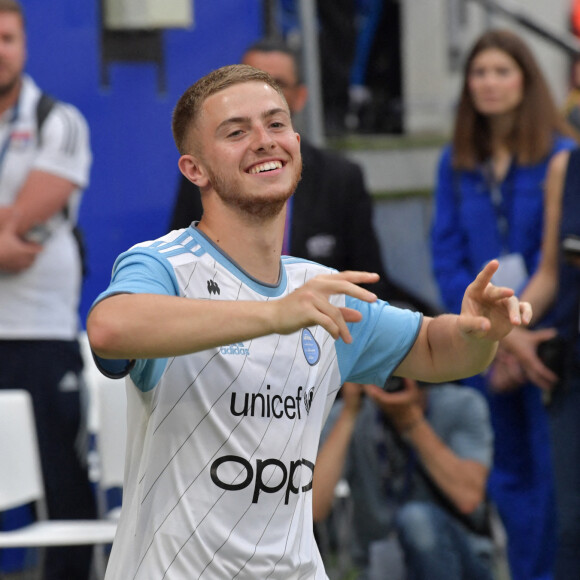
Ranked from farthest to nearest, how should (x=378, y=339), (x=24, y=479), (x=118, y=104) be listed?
(x=118, y=104) → (x=24, y=479) → (x=378, y=339)

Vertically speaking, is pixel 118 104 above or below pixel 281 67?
below

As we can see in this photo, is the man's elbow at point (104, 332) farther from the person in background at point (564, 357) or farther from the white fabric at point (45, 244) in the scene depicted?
the white fabric at point (45, 244)

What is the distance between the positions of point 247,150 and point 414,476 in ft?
8.42

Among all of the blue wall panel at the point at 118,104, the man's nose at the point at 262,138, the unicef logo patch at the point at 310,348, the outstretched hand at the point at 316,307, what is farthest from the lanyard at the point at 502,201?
the outstretched hand at the point at 316,307

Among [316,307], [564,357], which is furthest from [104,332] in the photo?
[564,357]

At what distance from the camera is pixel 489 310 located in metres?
2.75

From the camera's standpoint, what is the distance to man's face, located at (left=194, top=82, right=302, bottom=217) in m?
2.71

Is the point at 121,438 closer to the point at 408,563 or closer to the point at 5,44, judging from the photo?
the point at 408,563

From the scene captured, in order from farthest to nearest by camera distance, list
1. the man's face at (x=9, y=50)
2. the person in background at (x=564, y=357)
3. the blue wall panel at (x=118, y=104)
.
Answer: the blue wall panel at (x=118, y=104) < the man's face at (x=9, y=50) < the person in background at (x=564, y=357)

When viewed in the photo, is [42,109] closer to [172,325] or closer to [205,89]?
[205,89]

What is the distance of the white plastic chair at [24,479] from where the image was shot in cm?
482

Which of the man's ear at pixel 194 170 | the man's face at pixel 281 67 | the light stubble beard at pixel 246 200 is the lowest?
the light stubble beard at pixel 246 200

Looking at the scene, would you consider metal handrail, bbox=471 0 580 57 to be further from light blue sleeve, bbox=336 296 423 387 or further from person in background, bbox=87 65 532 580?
person in background, bbox=87 65 532 580

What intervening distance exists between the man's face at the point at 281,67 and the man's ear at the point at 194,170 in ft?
7.68
